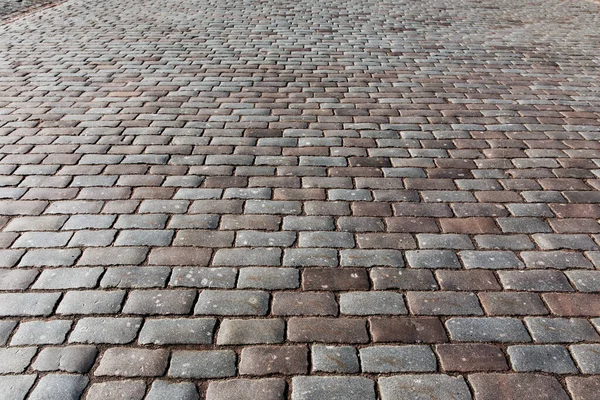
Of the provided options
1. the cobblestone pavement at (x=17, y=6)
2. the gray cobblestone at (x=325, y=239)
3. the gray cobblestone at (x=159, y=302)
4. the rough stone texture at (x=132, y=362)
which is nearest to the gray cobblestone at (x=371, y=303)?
the gray cobblestone at (x=325, y=239)

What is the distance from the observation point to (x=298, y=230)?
331 centimetres

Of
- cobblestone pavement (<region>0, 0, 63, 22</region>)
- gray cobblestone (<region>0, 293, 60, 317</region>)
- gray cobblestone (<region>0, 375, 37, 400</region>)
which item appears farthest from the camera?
cobblestone pavement (<region>0, 0, 63, 22</region>)

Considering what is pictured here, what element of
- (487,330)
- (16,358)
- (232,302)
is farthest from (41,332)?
(487,330)

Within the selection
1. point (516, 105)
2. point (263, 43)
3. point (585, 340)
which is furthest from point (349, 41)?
point (585, 340)

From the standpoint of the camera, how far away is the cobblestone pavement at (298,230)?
2367 millimetres

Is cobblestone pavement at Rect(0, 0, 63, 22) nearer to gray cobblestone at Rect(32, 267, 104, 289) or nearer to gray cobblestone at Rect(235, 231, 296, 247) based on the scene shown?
gray cobblestone at Rect(32, 267, 104, 289)

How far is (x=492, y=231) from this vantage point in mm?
3334

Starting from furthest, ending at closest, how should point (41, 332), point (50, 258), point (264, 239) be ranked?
point (264, 239) → point (50, 258) → point (41, 332)

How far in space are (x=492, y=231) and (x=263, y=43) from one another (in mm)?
5402

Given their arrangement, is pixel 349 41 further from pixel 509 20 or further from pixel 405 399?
pixel 405 399

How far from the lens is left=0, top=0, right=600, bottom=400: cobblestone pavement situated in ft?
7.77

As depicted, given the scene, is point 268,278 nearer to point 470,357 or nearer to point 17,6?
point 470,357

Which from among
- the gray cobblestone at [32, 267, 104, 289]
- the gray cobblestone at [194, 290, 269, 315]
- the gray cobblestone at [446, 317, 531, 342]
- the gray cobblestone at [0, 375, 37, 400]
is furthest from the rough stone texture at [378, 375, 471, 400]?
the gray cobblestone at [32, 267, 104, 289]

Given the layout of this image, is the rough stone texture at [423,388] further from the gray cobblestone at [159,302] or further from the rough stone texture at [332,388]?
the gray cobblestone at [159,302]
